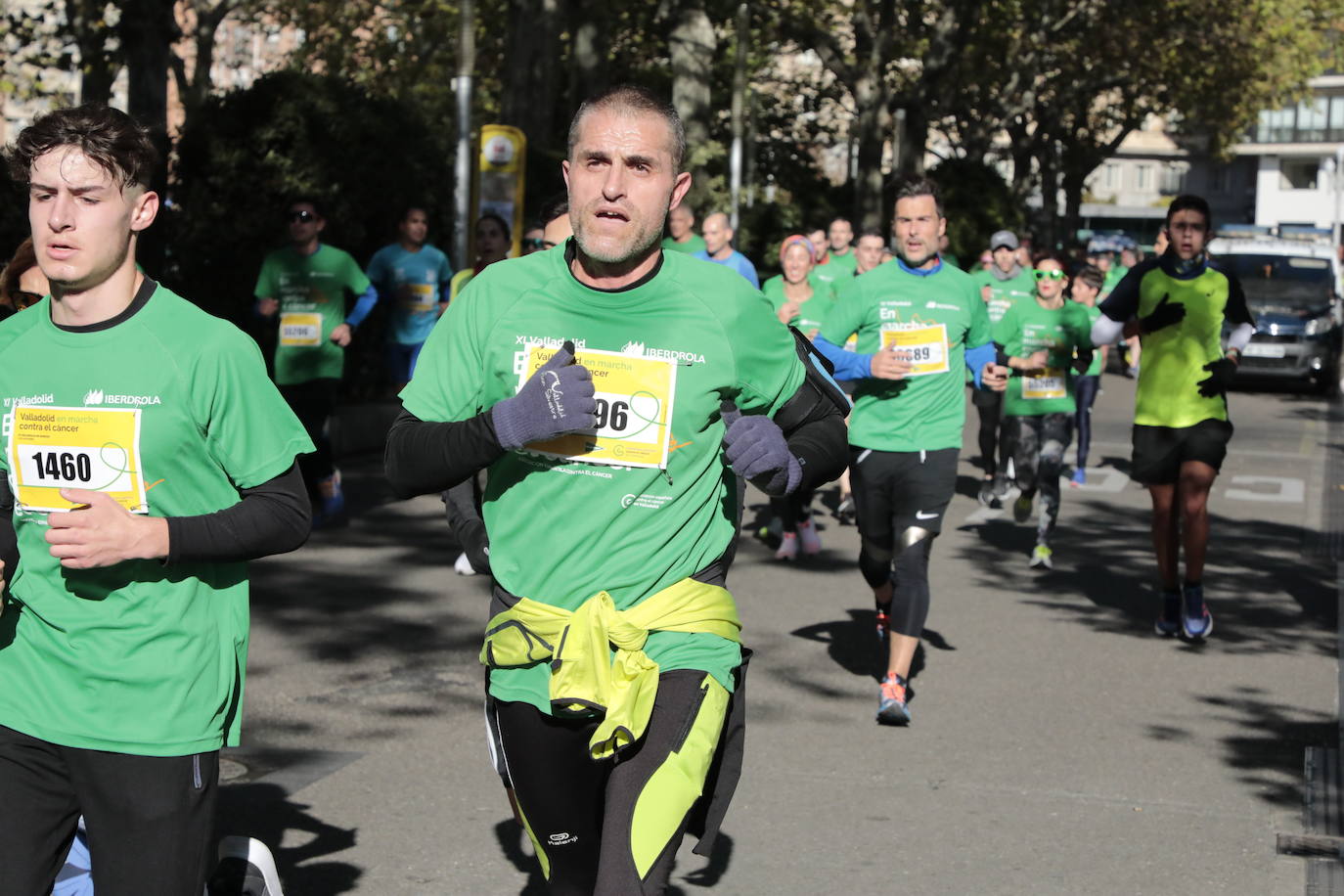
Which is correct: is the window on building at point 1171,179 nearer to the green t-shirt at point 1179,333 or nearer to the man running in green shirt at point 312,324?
the man running in green shirt at point 312,324

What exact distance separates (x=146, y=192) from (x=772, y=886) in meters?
2.71

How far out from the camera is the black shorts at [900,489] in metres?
7.54

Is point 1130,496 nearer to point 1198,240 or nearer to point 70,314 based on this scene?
point 1198,240

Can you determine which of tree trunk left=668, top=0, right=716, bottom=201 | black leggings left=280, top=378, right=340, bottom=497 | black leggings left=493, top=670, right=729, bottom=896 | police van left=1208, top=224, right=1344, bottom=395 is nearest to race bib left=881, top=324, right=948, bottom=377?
black leggings left=493, top=670, right=729, bottom=896

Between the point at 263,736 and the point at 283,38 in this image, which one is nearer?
the point at 263,736

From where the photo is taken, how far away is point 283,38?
76.2 meters

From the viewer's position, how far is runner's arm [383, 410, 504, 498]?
3506mm

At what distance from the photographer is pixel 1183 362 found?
8797 millimetres

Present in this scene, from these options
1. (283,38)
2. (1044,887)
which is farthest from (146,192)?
(283,38)

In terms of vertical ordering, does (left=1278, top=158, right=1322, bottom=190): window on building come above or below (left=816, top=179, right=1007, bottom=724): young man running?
above

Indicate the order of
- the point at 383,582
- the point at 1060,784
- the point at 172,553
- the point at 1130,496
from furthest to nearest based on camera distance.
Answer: the point at 1130,496 → the point at 383,582 → the point at 1060,784 → the point at 172,553

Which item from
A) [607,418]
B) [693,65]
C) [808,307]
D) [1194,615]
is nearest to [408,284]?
[808,307]

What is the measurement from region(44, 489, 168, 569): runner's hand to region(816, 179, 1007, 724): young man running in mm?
4332

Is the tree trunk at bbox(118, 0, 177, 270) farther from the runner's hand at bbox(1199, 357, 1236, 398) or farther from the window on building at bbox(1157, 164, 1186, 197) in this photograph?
the window on building at bbox(1157, 164, 1186, 197)
